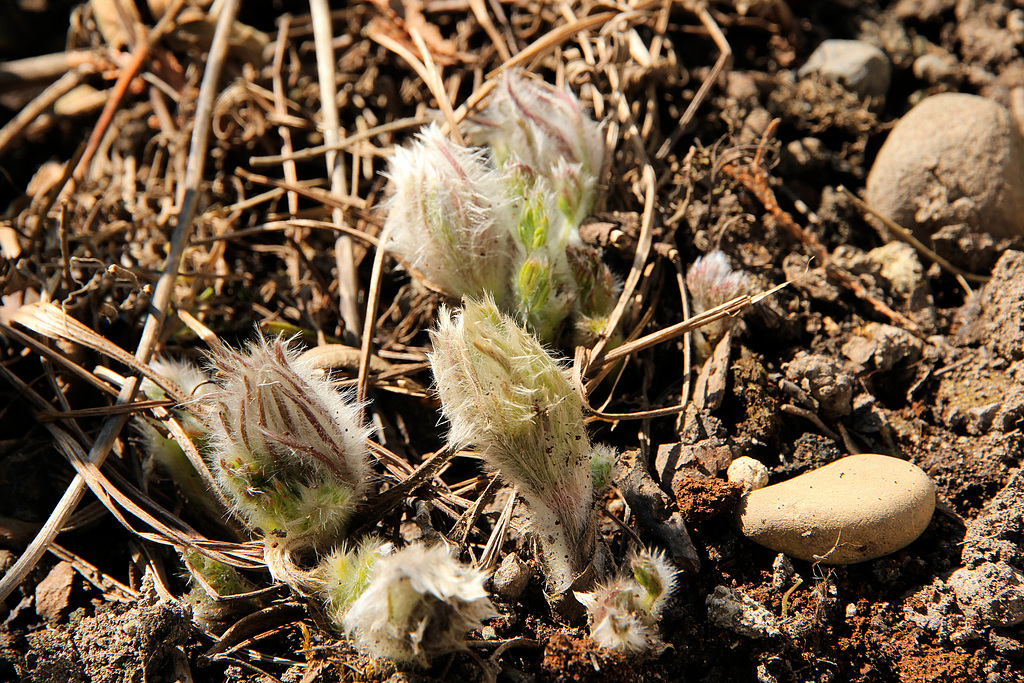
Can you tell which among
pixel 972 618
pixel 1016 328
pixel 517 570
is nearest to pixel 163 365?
pixel 517 570

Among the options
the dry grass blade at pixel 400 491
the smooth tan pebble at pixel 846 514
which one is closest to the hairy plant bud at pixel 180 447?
the dry grass blade at pixel 400 491

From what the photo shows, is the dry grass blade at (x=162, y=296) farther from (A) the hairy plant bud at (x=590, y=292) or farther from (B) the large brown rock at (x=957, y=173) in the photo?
(B) the large brown rock at (x=957, y=173)

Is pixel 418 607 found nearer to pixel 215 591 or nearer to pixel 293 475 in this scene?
pixel 293 475

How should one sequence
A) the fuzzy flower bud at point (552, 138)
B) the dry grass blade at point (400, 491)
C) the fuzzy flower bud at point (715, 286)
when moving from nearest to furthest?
the dry grass blade at point (400, 491)
the fuzzy flower bud at point (715, 286)
the fuzzy flower bud at point (552, 138)

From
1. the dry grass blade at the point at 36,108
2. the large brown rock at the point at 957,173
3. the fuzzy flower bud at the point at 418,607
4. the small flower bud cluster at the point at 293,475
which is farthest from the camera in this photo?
the dry grass blade at the point at 36,108

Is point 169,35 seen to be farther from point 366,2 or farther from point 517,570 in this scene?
point 517,570

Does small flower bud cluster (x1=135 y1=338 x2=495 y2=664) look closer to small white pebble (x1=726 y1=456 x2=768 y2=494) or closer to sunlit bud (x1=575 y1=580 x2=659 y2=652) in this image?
sunlit bud (x1=575 y1=580 x2=659 y2=652)

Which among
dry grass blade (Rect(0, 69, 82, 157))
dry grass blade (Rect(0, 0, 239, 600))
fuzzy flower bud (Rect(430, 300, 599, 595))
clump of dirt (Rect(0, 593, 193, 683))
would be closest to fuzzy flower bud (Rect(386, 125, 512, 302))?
fuzzy flower bud (Rect(430, 300, 599, 595))
